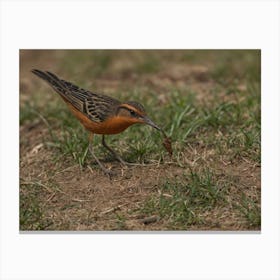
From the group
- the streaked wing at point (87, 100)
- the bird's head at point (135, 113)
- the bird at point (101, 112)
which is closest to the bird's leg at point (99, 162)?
the bird at point (101, 112)

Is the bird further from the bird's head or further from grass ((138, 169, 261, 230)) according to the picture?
grass ((138, 169, 261, 230))

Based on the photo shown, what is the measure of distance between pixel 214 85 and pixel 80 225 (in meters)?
5.33

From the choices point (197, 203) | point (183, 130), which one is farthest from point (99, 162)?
point (197, 203)

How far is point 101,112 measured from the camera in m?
9.55

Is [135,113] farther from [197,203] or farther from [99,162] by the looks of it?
[197,203]

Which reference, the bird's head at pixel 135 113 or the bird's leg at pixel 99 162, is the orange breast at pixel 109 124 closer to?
the bird's head at pixel 135 113

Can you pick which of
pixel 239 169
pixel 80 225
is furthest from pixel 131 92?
pixel 80 225

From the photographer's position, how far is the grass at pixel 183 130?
8531 mm

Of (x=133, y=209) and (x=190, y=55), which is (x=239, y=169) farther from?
(x=190, y=55)

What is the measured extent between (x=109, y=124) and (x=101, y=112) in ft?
0.90

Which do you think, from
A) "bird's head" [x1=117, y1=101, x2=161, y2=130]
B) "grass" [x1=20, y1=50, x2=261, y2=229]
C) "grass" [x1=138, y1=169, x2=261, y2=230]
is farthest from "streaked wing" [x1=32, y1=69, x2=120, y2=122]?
"grass" [x1=138, y1=169, x2=261, y2=230]

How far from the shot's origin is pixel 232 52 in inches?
534

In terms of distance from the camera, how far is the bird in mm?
9102

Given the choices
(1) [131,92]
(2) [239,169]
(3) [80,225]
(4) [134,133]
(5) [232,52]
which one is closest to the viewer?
(3) [80,225]
